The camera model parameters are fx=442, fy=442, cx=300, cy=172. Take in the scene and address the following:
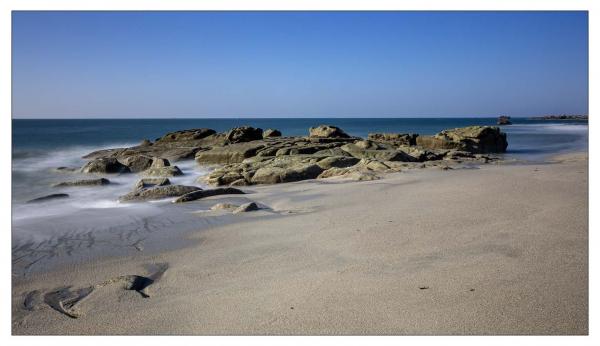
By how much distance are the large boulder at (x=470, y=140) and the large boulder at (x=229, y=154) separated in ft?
28.8

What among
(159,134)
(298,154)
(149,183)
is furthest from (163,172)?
(159,134)

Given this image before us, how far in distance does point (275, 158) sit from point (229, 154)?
356 cm

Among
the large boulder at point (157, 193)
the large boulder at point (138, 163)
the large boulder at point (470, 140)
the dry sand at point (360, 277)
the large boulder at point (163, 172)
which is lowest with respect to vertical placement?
the dry sand at point (360, 277)

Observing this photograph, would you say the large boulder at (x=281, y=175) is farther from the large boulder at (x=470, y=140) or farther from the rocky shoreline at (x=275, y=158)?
the large boulder at (x=470, y=140)

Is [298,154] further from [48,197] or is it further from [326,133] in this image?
[48,197]

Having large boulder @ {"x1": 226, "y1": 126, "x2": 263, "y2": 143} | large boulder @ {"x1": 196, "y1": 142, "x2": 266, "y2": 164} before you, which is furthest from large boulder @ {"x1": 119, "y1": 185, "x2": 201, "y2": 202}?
large boulder @ {"x1": 226, "y1": 126, "x2": 263, "y2": 143}

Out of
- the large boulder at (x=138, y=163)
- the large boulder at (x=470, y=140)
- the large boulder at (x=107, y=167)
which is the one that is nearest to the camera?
the large boulder at (x=107, y=167)

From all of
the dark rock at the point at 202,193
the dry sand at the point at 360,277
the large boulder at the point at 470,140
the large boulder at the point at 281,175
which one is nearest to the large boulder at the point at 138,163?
the large boulder at the point at 281,175

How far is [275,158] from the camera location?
14.8 meters

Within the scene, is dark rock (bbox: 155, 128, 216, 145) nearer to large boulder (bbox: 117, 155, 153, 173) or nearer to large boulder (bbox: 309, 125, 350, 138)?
large boulder (bbox: 309, 125, 350, 138)

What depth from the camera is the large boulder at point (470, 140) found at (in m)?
21.5

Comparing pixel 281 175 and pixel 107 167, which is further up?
pixel 107 167

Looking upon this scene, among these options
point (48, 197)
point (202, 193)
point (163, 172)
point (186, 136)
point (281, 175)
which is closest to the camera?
point (202, 193)
